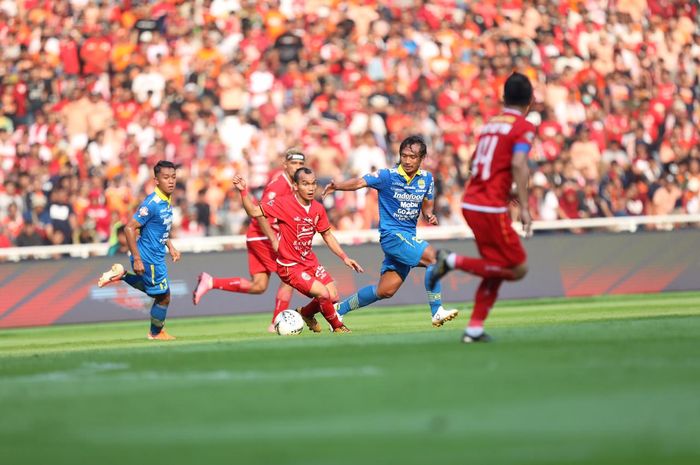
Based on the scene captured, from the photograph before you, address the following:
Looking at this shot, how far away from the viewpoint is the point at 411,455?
6.00 meters

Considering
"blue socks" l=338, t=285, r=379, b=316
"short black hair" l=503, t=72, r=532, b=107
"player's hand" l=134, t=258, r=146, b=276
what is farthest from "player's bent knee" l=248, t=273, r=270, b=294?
"short black hair" l=503, t=72, r=532, b=107

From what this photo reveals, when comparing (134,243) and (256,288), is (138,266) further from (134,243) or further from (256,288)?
(256,288)

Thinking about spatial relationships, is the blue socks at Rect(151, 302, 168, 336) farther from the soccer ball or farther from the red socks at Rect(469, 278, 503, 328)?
the red socks at Rect(469, 278, 503, 328)

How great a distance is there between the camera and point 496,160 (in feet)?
36.0

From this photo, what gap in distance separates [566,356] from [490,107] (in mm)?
17006

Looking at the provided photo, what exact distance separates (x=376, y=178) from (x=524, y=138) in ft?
15.4

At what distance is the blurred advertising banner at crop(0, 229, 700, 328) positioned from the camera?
22.1 metres

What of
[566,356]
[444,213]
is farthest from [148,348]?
[444,213]

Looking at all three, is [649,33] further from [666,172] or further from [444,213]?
[444,213]

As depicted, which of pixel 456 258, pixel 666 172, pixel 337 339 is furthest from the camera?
pixel 666 172

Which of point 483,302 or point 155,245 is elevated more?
point 483,302

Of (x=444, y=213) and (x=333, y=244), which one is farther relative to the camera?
(x=444, y=213)

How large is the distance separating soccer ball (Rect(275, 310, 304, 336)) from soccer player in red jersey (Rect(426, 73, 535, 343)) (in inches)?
165

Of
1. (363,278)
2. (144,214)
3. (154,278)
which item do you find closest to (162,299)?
(154,278)
